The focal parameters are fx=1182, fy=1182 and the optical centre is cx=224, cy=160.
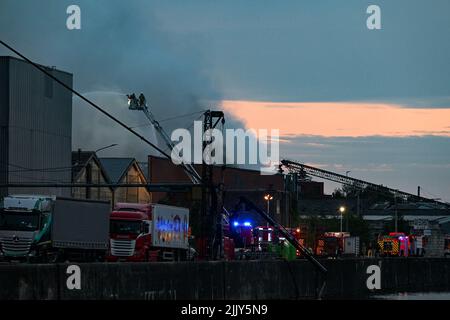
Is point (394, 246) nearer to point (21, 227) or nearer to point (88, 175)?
point (88, 175)

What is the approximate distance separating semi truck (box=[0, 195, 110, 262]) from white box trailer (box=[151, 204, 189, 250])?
5.05m

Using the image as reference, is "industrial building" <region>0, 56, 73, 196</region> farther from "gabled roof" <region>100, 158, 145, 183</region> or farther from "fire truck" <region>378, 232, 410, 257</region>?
"fire truck" <region>378, 232, 410, 257</region>

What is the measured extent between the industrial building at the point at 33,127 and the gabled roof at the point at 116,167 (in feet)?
77.2

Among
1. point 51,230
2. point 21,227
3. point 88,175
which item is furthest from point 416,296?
point 88,175

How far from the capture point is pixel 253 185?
567 feet

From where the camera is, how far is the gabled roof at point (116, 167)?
128250 millimetres

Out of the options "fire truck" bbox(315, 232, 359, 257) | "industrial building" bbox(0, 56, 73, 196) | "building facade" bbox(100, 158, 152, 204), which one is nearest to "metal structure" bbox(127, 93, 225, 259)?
"industrial building" bbox(0, 56, 73, 196)

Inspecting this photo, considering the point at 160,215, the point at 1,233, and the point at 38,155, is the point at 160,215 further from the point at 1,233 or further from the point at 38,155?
the point at 38,155

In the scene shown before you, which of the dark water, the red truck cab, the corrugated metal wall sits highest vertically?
the corrugated metal wall

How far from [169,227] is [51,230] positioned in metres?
10.6

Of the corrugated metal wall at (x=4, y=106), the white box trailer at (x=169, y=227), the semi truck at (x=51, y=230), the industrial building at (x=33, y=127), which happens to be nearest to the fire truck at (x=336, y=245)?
the industrial building at (x=33, y=127)

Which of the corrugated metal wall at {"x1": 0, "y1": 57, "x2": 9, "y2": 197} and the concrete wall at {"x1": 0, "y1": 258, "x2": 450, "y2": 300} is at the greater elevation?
the corrugated metal wall at {"x1": 0, "y1": 57, "x2": 9, "y2": 197}

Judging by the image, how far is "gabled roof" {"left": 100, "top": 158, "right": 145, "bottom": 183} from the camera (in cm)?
12825
